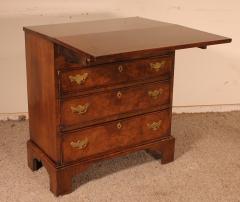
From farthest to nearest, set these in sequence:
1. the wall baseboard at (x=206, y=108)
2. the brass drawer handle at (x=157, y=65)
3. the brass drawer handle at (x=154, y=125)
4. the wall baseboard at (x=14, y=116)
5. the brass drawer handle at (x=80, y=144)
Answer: the wall baseboard at (x=206, y=108)
the wall baseboard at (x=14, y=116)
the brass drawer handle at (x=154, y=125)
the brass drawer handle at (x=157, y=65)
the brass drawer handle at (x=80, y=144)

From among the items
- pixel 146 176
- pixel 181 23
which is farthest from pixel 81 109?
pixel 181 23

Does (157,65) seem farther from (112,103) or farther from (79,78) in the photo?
(79,78)

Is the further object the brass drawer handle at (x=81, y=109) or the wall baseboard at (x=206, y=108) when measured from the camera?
the wall baseboard at (x=206, y=108)

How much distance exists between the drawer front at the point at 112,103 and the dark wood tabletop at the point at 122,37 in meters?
0.26

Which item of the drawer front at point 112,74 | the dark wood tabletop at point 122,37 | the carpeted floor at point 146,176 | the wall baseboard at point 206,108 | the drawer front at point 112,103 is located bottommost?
the carpeted floor at point 146,176

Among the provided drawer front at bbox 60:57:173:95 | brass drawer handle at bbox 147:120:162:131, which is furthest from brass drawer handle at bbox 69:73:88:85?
brass drawer handle at bbox 147:120:162:131

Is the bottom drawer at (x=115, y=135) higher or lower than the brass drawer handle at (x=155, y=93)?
lower

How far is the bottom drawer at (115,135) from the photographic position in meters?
2.08

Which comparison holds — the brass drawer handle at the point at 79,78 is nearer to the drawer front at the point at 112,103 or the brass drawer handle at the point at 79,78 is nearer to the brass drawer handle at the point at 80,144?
the drawer front at the point at 112,103

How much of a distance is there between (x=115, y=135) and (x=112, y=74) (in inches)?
12.2

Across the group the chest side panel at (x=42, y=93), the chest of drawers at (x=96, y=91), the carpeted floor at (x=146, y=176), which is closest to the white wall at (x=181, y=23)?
→ the carpeted floor at (x=146, y=176)

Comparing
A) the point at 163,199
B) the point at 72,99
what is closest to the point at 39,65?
the point at 72,99

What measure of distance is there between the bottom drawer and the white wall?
0.76 meters

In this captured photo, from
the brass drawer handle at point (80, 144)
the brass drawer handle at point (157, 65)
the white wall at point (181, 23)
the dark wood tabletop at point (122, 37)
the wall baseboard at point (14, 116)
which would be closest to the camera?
the dark wood tabletop at point (122, 37)
